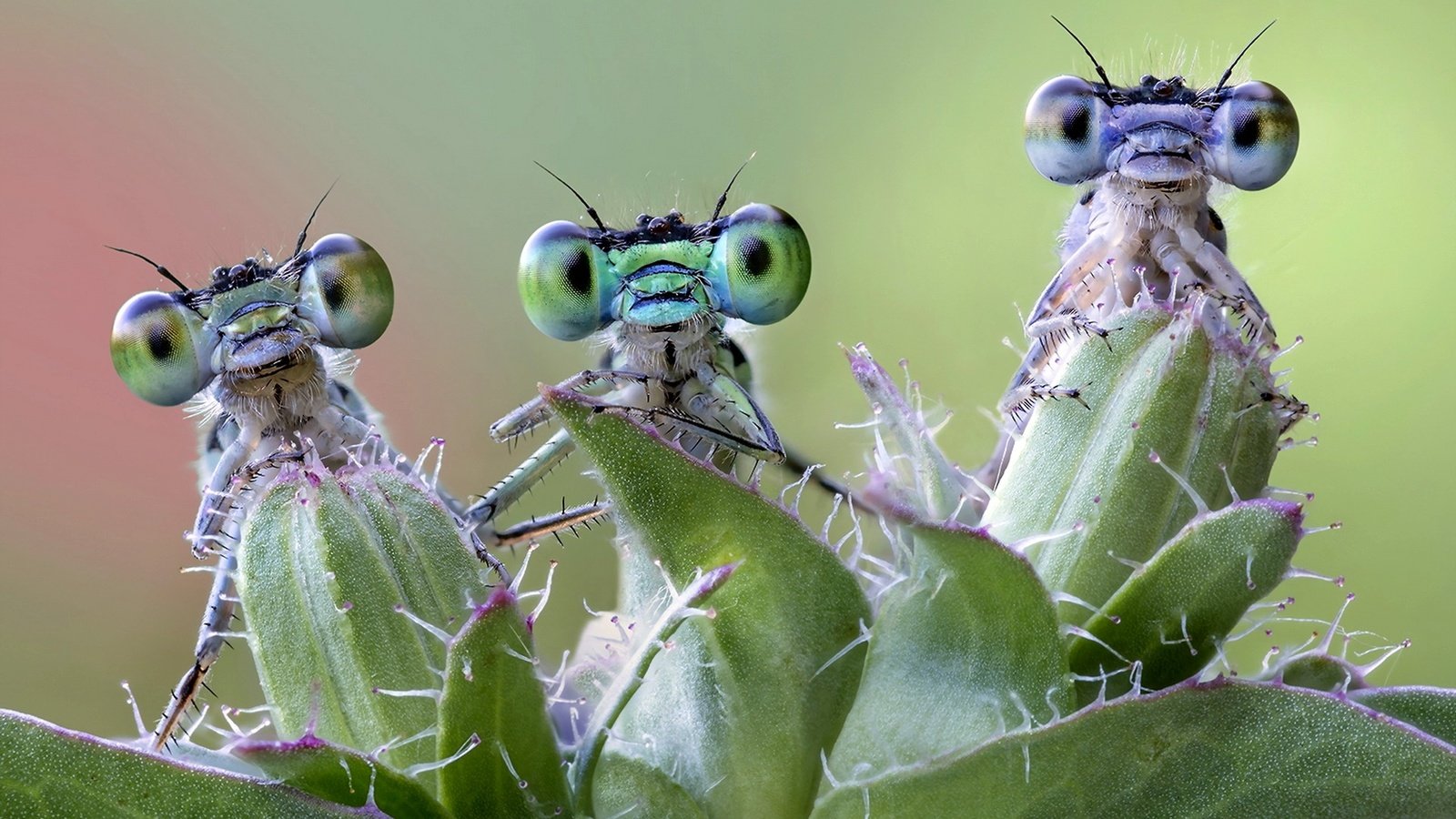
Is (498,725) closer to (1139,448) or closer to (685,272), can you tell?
(1139,448)

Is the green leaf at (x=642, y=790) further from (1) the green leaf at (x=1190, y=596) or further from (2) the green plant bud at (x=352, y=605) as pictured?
(1) the green leaf at (x=1190, y=596)

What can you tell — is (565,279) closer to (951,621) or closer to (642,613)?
(642,613)

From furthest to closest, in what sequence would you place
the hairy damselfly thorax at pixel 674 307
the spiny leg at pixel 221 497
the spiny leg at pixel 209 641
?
1. the hairy damselfly thorax at pixel 674 307
2. the spiny leg at pixel 209 641
3. the spiny leg at pixel 221 497

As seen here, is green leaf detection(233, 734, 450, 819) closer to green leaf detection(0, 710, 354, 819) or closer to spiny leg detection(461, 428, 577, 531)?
Result: green leaf detection(0, 710, 354, 819)

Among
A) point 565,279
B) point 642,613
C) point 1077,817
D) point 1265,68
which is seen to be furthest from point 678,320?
point 1265,68

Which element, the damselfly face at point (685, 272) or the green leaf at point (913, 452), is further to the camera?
the damselfly face at point (685, 272)

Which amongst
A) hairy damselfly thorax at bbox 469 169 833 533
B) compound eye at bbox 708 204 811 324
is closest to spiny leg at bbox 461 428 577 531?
hairy damselfly thorax at bbox 469 169 833 533

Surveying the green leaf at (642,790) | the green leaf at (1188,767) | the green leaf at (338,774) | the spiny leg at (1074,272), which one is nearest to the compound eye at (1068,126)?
the spiny leg at (1074,272)
